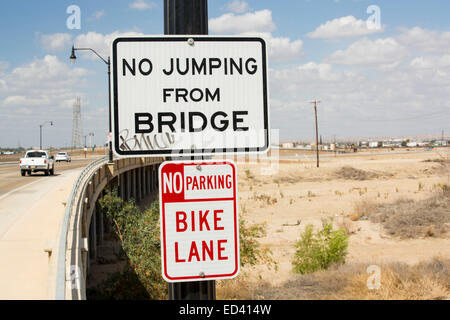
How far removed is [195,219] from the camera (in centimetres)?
241

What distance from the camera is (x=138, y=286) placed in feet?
45.9

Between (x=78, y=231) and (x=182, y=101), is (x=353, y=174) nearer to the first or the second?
(x=78, y=231)

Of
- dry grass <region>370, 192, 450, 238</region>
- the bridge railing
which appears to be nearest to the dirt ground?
dry grass <region>370, 192, 450, 238</region>

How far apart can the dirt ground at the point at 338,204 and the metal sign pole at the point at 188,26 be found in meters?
12.2

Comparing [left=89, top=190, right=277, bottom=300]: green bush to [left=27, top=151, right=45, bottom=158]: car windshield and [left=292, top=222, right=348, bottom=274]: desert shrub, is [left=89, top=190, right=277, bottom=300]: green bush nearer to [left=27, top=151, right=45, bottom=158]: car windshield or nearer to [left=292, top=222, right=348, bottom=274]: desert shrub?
[left=292, top=222, right=348, bottom=274]: desert shrub

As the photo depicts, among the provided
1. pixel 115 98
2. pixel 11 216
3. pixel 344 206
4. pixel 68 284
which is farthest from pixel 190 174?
pixel 344 206

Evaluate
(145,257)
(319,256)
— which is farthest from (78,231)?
(319,256)

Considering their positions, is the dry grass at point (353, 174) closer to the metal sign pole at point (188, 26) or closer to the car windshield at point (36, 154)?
the car windshield at point (36, 154)

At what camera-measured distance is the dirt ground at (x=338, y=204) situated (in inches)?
792

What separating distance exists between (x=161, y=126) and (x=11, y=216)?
47.8 feet

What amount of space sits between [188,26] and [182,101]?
401 mm
